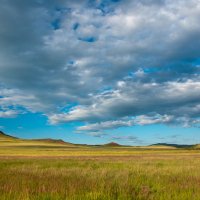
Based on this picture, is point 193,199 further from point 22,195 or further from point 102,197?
point 22,195

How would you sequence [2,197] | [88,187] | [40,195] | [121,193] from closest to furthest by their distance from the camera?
[2,197]
[40,195]
[121,193]
[88,187]

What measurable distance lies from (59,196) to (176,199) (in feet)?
11.6

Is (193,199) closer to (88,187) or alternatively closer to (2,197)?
(88,187)

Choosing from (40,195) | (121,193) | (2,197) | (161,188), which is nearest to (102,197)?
(121,193)

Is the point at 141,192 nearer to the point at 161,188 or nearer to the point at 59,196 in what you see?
the point at 161,188

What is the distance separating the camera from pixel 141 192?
1094cm

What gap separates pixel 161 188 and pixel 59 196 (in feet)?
14.8

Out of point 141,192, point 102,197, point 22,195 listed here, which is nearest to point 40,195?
point 22,195

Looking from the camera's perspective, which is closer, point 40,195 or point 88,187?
point 40,195

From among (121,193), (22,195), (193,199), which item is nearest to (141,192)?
(121,193)

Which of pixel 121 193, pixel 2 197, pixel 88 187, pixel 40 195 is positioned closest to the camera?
pixel 2 197

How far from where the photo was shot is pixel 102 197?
30.6 feet

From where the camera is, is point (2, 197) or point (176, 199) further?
point (176, 199)

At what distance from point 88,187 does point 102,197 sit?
2.36 m
